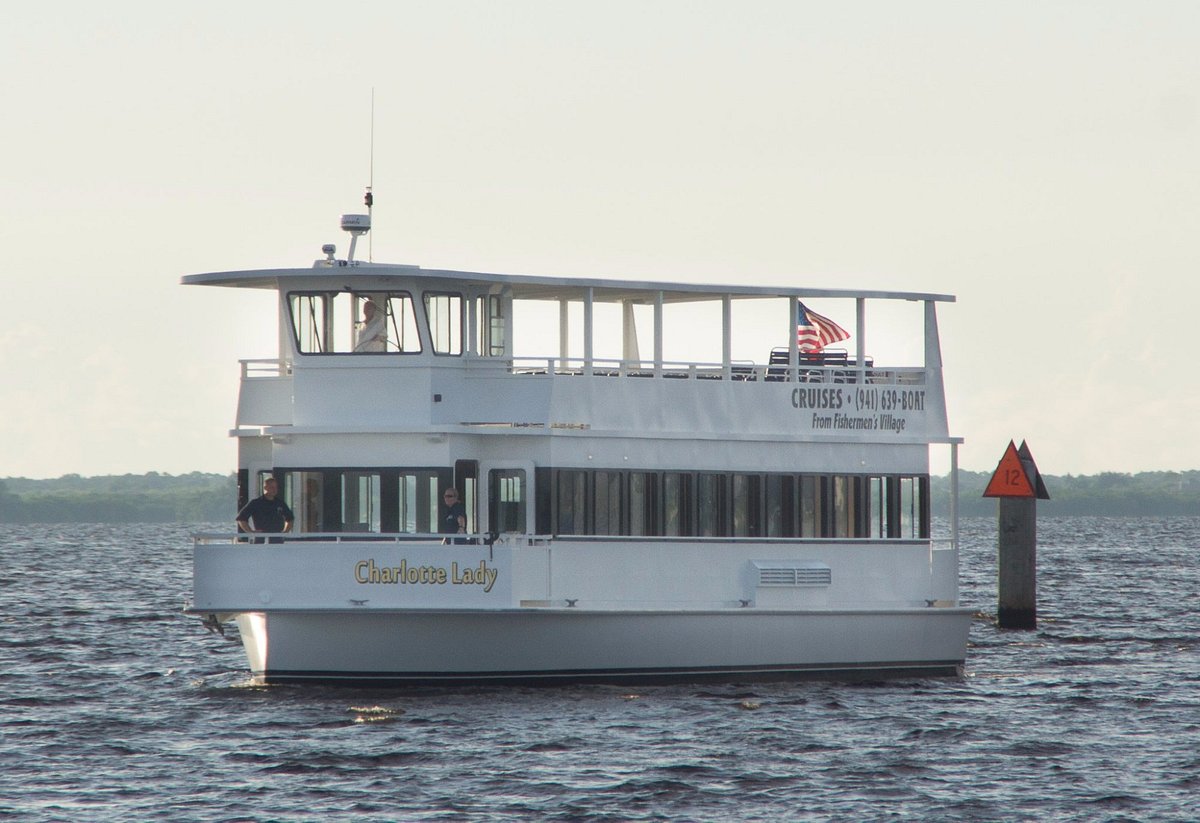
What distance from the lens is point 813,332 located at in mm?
28688

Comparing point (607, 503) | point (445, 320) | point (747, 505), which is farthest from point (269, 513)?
point (747, 505)

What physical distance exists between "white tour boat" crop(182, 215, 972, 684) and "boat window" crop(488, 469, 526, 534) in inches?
1.0

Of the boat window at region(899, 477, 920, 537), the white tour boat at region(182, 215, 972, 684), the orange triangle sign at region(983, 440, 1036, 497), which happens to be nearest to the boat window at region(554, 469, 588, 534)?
the white tour boat at region(182, 215, 972, 684)

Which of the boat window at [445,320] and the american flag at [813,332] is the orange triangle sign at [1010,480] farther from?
the boat window at [445,320]

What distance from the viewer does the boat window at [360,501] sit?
25953 millimetres

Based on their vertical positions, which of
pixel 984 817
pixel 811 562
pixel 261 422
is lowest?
pixel 984 817

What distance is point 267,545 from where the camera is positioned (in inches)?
979

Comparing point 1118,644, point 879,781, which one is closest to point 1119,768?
point 879,781

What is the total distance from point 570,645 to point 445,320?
14.1 feet

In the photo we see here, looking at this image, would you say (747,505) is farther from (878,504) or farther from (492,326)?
(492,326)

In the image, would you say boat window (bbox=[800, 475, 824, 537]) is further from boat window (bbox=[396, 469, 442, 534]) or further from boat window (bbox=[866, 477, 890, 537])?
boat window (bbox=[396, 469, 442, 534])

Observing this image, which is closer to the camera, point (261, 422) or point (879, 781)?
point (879, 781)

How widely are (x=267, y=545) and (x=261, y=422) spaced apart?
224 centimetres

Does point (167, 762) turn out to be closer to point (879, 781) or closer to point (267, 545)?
point (267, 545)
